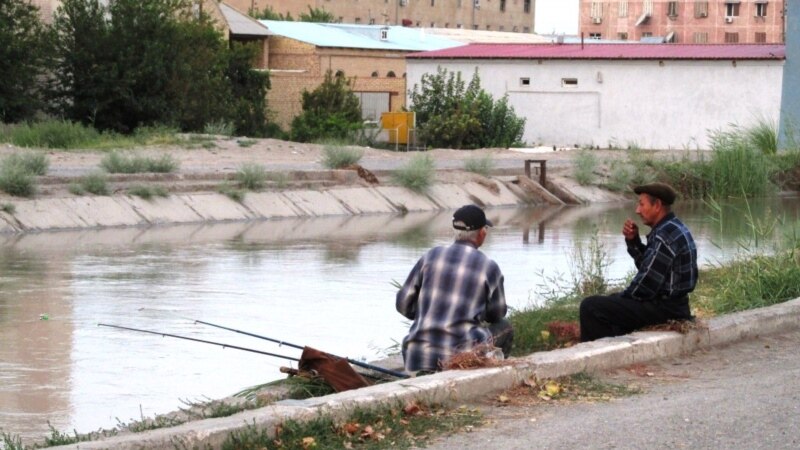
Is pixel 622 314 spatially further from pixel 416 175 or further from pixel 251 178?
pixel 416 175

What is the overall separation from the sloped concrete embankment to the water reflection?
22.6 inches

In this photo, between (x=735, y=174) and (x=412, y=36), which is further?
(x=412, y=36)

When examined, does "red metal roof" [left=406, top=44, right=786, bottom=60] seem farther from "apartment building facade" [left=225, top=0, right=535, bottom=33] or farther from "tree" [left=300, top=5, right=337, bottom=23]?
"tree" [left=300, top=5, right=337, bottom=23]

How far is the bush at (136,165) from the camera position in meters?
27.0

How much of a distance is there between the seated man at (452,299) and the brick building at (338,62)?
52.3 meters

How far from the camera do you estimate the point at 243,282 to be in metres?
17.5

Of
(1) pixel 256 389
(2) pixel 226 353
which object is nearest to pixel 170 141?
(2) pixel 226 353

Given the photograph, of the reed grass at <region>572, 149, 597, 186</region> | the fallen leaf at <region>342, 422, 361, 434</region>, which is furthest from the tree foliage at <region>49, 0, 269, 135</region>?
the fallen leaf at <region>342, 422, 361, 434</region>

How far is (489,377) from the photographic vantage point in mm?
8641

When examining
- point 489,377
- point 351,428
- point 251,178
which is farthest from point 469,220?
point 251,178

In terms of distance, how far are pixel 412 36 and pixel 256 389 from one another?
6705 centimetres

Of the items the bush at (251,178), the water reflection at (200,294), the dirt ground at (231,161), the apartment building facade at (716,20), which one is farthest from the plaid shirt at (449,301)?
the apartment building facade at (716,20)

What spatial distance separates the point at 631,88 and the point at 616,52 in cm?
161

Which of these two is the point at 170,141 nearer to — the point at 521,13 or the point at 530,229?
the point at 530,229
